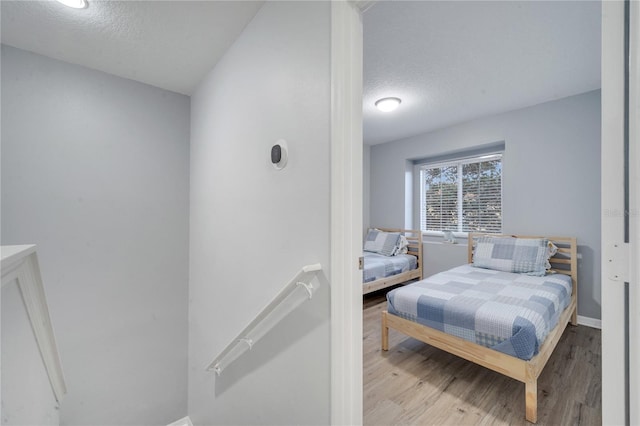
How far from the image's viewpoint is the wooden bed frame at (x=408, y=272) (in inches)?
145

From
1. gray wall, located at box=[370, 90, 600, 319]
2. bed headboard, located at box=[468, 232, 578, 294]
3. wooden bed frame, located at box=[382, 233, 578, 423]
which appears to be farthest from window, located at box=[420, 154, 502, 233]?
wooden bed frame, located at box=[382, 233, 578, 423]

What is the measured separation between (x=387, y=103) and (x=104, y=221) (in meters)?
3.02

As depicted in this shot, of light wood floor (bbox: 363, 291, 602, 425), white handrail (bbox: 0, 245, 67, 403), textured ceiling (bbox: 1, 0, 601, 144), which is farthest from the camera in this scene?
light wood floor (bbox: 363, 291, 602, 425)

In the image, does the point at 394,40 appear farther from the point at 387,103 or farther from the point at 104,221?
the point at 104,221

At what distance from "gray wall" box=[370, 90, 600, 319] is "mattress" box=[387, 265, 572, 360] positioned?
1.72 feet

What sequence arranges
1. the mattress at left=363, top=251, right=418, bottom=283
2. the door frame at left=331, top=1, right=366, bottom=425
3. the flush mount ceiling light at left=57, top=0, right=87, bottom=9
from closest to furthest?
the door frame at left=331, top=1, right=366, bottom=425 < the flush mount ceiling light at left=57, top=0, right=87, bottom=9 < the mattress at left=363, top=251, right=418, bottom=283

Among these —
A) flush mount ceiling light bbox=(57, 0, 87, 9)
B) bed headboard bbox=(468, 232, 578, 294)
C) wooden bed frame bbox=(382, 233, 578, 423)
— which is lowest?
wooden bed frame bbox=(382, 233, 578, 423)

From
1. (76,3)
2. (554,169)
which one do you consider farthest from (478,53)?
(76,3)

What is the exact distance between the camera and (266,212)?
4.76 feet

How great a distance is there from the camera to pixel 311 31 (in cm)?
117

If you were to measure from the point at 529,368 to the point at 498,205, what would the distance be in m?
2.70

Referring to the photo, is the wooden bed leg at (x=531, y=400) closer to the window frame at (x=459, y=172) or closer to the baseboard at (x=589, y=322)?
the baseboard at (x=589, y=322)

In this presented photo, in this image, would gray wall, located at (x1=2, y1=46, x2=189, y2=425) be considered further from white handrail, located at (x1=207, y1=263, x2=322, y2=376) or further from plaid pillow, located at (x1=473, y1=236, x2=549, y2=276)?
plaid pillow, located at (x1=473, y1=236, x2=549, y2=276)

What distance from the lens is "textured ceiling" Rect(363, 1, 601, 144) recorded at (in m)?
1.76
